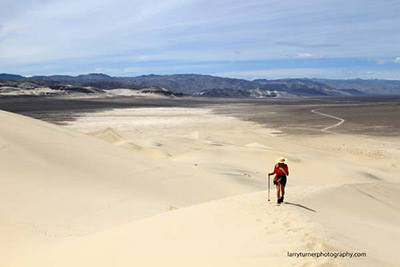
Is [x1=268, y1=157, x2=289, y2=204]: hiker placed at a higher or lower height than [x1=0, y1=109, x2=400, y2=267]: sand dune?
higher

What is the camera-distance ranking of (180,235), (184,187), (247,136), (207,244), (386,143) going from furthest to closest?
(247,136), (386,143), (184,187), (180,235), (207,244)

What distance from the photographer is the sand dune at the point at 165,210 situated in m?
5.95

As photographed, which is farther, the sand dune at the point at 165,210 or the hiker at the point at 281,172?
the hiker at the point at 281,172

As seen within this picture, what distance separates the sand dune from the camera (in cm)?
595

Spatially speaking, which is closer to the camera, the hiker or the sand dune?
the sand dune

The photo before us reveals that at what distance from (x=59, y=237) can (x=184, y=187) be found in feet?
20.5

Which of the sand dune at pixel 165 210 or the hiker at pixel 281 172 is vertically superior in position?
the hiker at pixel 281 172

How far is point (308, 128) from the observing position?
4038 cm

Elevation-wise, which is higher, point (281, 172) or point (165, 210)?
point (281, 172)

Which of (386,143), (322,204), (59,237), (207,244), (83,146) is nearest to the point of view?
(207,244)

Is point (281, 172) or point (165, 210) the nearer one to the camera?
point (281, 172)

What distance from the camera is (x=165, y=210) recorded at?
35.4 feet

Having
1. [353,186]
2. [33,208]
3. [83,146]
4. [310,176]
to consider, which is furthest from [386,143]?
[33,208]

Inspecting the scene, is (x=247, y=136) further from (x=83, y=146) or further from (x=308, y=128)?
(x=83, y=146)
